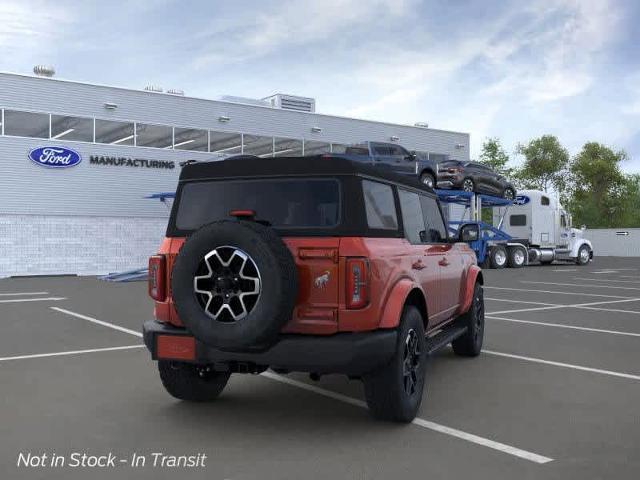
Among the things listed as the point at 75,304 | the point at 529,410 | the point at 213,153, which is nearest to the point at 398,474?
the point at 529,410

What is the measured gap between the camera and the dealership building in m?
25.6

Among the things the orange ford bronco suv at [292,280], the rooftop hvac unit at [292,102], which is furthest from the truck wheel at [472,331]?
the rooftop hvac unit at [292,102]

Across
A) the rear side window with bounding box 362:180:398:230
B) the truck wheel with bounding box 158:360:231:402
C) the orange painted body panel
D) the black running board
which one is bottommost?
the truck wheel with bounding box 158:360:231:402

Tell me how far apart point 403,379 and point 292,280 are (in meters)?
1.17

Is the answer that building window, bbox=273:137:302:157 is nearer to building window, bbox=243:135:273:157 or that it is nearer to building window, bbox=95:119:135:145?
building window, bbox=243:135:273:157

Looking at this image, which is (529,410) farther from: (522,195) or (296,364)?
(522,195)

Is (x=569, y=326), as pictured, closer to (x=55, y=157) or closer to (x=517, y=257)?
(x=517, y=257)

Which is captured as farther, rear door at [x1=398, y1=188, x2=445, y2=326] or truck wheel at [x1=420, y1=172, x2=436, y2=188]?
truck wheel at [x1=420, y1=172, x2=436, y2=188]

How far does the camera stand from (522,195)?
31234 millimetres

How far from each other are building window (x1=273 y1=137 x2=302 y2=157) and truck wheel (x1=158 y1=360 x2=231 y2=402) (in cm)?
2657

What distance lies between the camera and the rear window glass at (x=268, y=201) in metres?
4.80

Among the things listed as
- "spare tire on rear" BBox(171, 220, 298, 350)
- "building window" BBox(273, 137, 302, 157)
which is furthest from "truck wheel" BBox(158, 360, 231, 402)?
"building window" BBox(273, 137, 302, 157)

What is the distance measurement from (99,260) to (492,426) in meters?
24.8

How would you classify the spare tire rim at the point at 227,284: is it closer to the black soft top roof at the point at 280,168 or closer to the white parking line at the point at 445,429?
the black soft top roof at the point at 280,168
